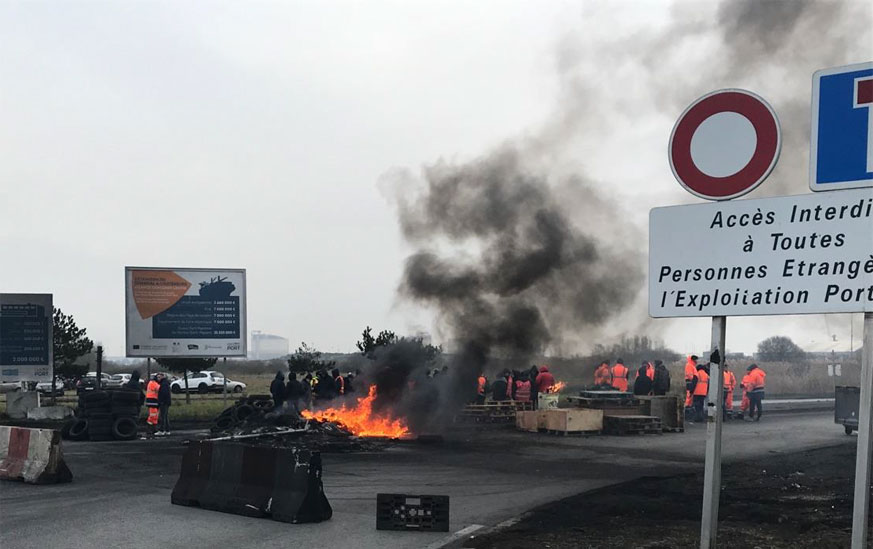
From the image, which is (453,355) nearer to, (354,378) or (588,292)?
(354,378)

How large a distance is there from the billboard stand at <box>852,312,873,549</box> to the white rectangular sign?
0.19 meters

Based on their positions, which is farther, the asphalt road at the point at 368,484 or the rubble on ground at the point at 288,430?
the rubble on ground at the point at 288,430

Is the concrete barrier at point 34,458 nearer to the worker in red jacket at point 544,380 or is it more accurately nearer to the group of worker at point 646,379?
the worker in red jacket at point 544,380

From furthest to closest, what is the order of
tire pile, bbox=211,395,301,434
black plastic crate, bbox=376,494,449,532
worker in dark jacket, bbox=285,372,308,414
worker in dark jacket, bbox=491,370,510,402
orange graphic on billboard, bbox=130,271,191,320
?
worker in dark jacket, bbox=491,370,510,402 < orange graphic on billboard, bbox=130,271,191,320 < worker in dark jacket, bbox=285,372,308,414 < tire pile, bbox=211,395,301,434 < black plastic crate, bbox=376,494,449,532

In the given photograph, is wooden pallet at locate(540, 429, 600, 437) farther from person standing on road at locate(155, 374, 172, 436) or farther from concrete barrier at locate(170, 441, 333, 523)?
concrete barrier at locate(170, 441, 333, 523)

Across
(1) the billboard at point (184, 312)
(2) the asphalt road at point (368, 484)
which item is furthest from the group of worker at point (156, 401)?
(1) the billboard at point (184, 312)

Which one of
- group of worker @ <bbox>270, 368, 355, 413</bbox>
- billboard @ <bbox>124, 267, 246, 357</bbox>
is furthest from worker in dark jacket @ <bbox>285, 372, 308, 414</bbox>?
billboard @ <bbox>124, 267, 246, 357</bbox>

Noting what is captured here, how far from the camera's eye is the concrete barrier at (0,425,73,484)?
11609 millimetres

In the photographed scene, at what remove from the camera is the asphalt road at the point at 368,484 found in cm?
A: 808

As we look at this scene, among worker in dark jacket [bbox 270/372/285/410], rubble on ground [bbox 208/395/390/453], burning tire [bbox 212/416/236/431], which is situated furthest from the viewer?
worker in dark jacket [bbox 270/372/285/410]

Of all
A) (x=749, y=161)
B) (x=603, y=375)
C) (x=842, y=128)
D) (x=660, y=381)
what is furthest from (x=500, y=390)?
(x=842, y=128)

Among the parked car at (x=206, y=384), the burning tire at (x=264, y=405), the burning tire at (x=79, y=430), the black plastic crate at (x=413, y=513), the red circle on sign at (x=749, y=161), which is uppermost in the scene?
the red circle on sign at (x=749, y=161)

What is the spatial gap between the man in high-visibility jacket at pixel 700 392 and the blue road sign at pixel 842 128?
66.6 feet

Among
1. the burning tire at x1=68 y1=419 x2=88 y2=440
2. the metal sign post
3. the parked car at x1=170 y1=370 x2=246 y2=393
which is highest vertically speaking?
the metal sign post
